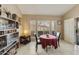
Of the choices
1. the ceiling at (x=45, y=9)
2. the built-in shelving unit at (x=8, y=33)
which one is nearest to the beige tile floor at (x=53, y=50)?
the built-in shelving unit at (x=8, y=33)

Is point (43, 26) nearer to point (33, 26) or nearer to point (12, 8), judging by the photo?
point (33, 26)

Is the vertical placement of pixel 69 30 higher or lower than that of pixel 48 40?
higher

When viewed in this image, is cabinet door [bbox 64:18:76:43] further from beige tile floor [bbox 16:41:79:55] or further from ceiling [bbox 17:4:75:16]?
ceiling [bbox 17:4:75:16]

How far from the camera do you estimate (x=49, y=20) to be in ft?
7.37

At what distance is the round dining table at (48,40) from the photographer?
2160 millimetres

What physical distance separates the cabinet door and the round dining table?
10.2 inches

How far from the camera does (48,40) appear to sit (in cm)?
219

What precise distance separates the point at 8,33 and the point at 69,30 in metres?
1.23

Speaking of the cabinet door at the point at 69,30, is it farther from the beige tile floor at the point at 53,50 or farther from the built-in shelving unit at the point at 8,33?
the built-in shelving unit at the point at 8,33

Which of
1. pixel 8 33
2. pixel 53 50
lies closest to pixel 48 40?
pixel 53 50

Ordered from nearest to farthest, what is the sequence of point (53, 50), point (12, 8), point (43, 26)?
point (12, 8)
point (53, 50)
point (43, 26)

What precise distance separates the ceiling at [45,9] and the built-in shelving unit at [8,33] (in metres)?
0.31
